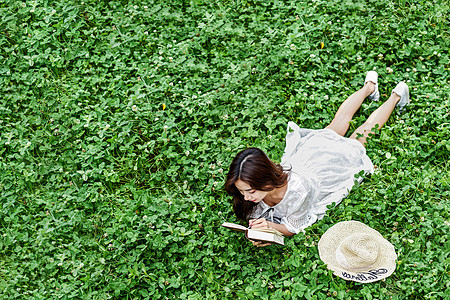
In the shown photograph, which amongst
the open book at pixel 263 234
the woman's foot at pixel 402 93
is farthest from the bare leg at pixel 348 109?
the open book at pixel 263 234

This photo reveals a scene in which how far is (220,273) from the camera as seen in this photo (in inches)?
198

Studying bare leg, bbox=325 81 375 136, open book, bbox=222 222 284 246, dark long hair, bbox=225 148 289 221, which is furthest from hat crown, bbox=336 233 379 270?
bare leg, bbox=325 81 375 136

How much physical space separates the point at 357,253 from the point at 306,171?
1014mm

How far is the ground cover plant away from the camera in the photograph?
4984 mm

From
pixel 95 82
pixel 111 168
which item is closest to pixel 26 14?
pixel 95 82

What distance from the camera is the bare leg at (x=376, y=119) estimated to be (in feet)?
18.6

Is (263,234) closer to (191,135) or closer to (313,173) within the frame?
(313,173)

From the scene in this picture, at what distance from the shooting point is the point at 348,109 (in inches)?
231

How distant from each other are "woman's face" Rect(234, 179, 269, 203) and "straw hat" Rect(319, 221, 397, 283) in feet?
2.47

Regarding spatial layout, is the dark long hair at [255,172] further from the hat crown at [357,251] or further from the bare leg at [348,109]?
the bare leg at [348,109]

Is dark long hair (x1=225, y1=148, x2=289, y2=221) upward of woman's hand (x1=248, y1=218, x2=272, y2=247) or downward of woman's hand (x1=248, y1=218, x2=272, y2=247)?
upward

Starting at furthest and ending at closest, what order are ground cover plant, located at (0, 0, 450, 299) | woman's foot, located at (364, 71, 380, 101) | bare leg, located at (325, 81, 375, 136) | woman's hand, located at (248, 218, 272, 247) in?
woman's foot, located at (364, 71, 380, 101)
bare leg, located at (325, 81, 375, 136)
ground cover plant, located at (0, 0, 450, 299)
woman's hand, located at (248, 218, 272, 247)

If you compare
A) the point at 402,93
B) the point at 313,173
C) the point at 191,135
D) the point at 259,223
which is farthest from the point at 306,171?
the point at 402,93

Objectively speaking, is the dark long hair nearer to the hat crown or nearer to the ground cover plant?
the ground cover plant
